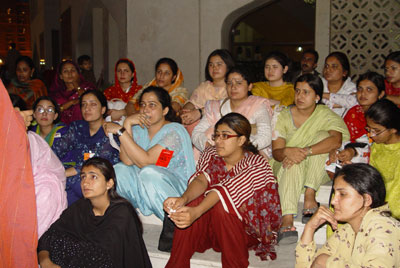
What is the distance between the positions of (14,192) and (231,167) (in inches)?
56.8

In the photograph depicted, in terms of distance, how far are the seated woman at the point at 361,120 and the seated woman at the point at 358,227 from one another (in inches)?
48.3

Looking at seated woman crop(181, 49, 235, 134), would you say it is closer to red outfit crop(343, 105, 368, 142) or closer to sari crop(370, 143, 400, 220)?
red outfit crop(343, 105, 368, 142)

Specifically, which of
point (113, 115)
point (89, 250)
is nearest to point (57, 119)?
point (113, 115)

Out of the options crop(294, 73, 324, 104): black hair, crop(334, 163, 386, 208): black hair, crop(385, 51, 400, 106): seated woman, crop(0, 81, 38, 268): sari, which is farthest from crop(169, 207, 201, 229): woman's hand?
crop(385, 51, 400, 106): seated woman

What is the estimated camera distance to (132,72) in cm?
520

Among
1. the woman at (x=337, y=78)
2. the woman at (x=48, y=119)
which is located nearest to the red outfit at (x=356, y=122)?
the woman at (x=337, y=78)

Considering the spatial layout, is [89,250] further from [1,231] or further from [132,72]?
[132,72]

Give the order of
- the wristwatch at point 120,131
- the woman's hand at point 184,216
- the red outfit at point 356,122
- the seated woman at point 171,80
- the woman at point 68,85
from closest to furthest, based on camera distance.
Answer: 1. the woman's hand at point 184,216
2. the wristwatch at point 120,131
3. the red outfit at point 356,122
4. the seated woman at point 171,80
5. the woman at point 68,85

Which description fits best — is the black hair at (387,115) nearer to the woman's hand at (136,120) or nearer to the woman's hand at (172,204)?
the woman's hand at (172,204)

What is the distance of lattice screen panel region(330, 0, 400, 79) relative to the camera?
5.68 m

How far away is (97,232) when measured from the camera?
9.00 ft

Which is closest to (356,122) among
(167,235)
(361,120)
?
(361,120)

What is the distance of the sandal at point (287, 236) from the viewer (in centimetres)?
312

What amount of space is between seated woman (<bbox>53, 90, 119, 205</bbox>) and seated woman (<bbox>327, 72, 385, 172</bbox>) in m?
1.87
